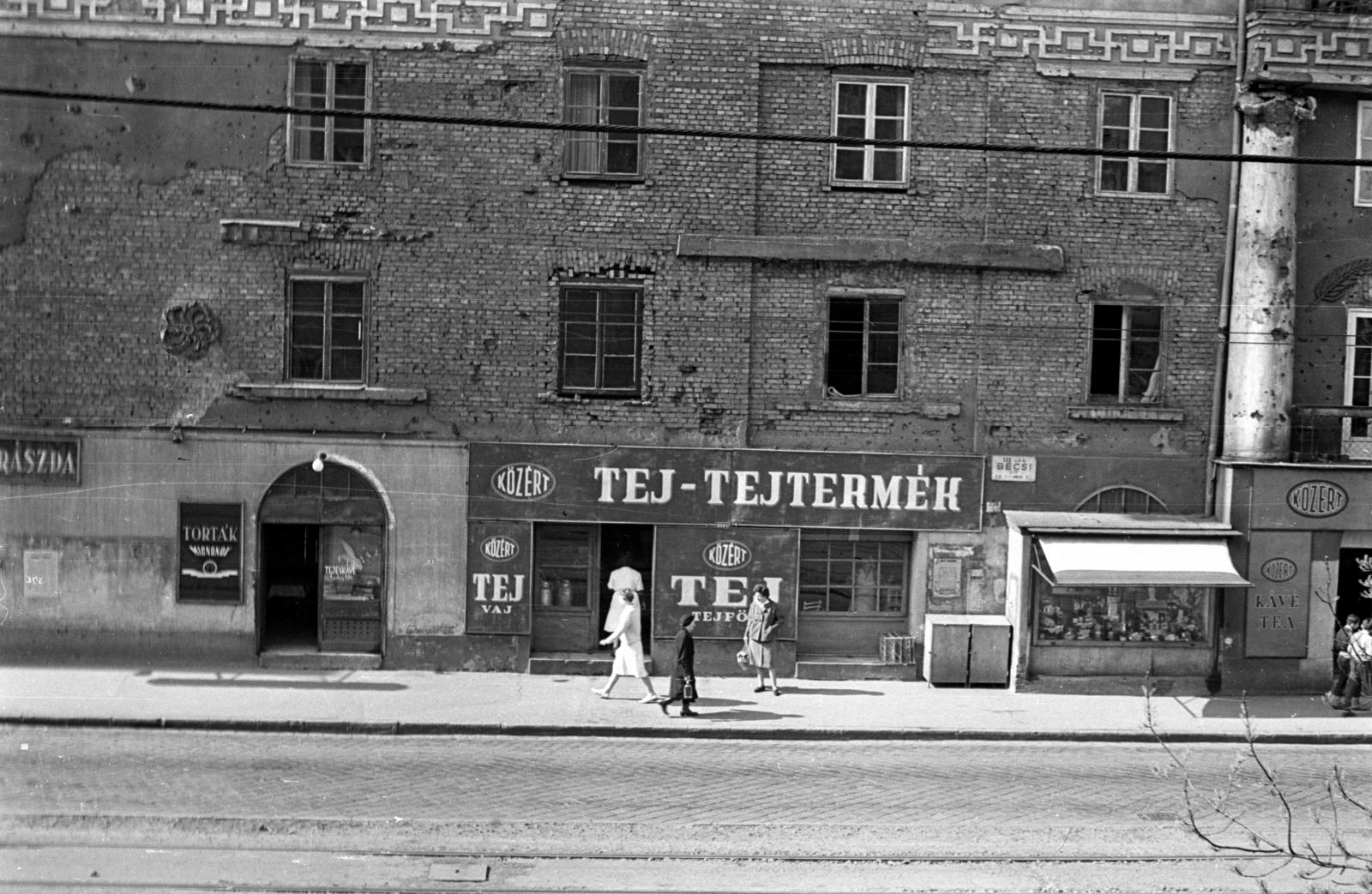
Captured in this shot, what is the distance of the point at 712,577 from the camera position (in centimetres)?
1816

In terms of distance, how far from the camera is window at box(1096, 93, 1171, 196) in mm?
18344

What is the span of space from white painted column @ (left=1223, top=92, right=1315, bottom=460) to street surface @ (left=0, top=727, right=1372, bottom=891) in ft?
15.2

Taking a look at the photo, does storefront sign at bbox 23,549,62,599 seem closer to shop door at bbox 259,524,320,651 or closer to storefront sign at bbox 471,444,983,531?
shop door at bbox 259,524,320,651

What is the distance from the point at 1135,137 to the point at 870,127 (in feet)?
11.7

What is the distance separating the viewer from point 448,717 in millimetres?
15484

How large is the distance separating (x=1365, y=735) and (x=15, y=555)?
16.6 m

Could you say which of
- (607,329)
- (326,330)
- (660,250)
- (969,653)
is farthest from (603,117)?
(969,653)

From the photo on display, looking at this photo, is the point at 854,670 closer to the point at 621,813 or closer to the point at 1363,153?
the point at 621,813

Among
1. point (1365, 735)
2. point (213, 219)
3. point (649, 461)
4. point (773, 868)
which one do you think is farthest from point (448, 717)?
point (1365, 735)

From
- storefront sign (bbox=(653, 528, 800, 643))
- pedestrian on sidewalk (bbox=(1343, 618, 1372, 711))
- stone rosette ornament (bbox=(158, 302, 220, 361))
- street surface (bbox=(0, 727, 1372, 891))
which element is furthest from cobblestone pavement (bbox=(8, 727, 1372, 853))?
stone rosette ornament (bbox=(158, 302, 220, 361))

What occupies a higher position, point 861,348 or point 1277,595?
point 861,348

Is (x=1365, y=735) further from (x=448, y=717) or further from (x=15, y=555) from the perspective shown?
(x=15, y=555)

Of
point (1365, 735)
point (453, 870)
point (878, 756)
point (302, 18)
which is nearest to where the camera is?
point (453, 870)

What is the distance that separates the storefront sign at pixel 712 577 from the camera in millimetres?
18109
